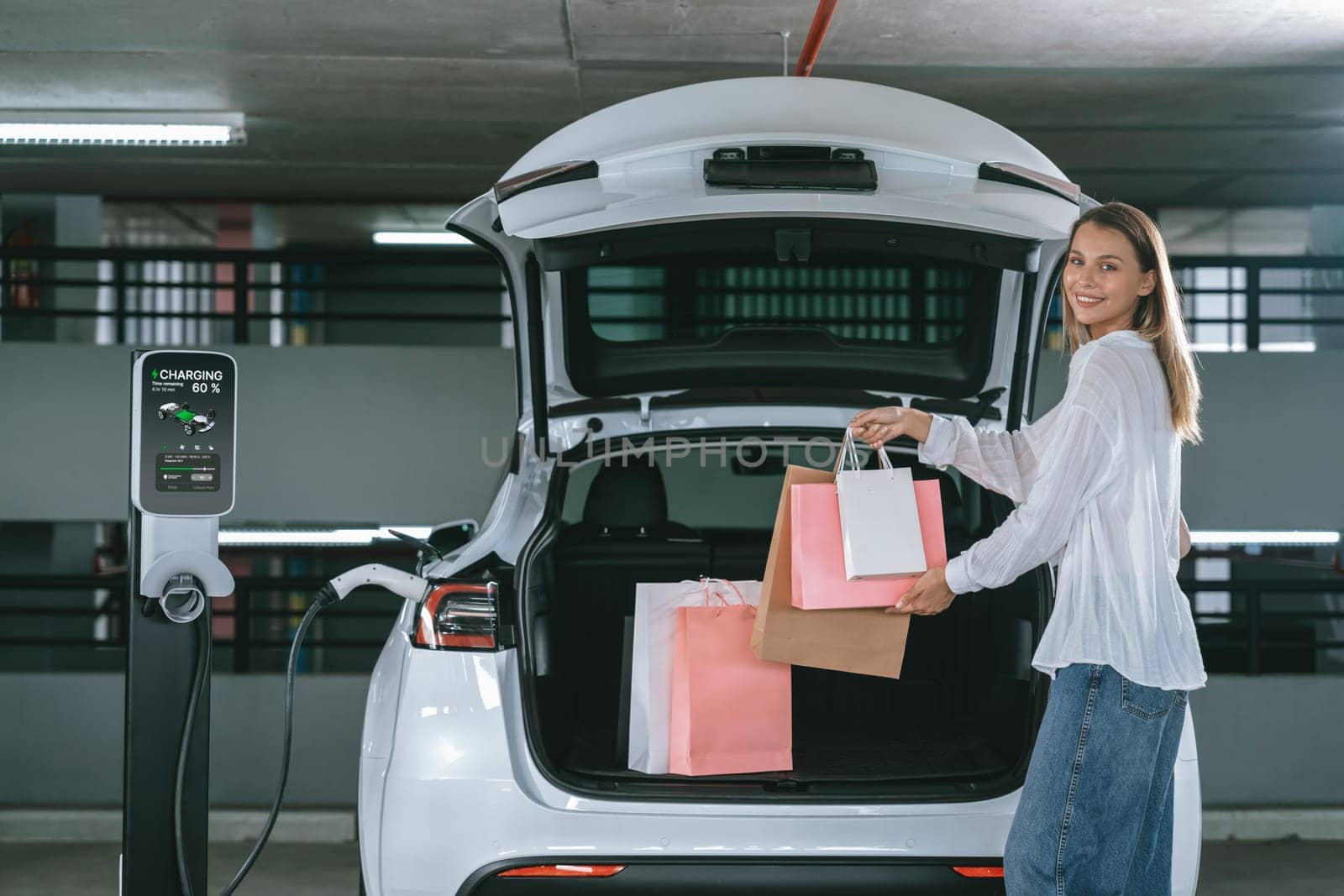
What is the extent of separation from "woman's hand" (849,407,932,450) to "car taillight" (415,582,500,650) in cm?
68

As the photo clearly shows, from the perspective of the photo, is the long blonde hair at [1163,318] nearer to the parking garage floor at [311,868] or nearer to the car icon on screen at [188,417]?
the car icon on screen at [188,417]

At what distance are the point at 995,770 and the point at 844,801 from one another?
0.31 metres

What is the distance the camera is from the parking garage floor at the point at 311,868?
3.45m

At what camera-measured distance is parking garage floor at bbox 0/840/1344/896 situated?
345 centimetres

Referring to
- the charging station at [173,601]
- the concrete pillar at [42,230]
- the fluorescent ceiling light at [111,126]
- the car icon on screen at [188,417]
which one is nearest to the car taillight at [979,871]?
the charging station at [173,601]

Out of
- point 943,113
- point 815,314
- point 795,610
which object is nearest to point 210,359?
point 795,610

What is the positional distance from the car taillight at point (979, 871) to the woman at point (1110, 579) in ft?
0.50

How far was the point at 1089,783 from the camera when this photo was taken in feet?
4.91

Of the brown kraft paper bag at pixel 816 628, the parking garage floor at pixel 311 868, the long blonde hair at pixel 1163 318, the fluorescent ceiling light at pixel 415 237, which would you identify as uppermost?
the fluorescent ceiling light at pixel 415 237

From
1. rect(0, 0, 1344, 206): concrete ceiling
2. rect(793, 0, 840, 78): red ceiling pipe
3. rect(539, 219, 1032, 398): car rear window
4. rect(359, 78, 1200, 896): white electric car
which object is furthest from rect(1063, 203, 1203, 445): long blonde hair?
rect(0, 0, 1344, 206): concrete ceiling

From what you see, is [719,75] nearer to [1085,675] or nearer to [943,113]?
[943,113]

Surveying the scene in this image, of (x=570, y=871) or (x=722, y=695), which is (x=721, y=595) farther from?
(x=570, y=871)

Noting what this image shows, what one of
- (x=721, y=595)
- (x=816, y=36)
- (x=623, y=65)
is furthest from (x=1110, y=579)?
(x=623, y=65)

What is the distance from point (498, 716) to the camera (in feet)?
5.85
